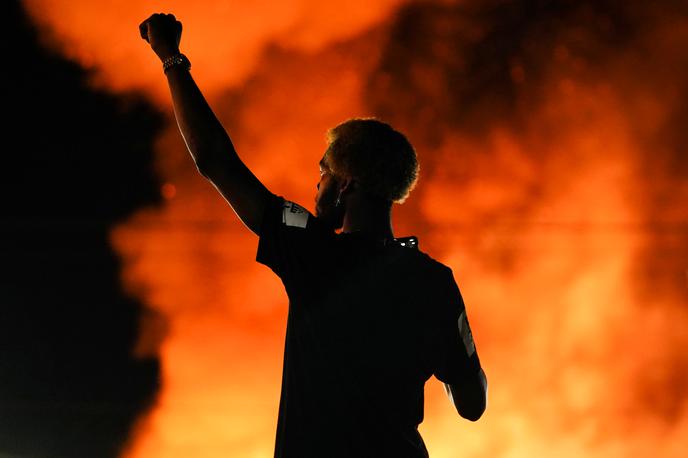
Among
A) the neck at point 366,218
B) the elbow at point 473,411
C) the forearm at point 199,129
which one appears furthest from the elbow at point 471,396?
the forearm at point 199,129

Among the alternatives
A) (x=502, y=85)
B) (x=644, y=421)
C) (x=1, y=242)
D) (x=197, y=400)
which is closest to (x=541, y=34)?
(x=502, y=85)

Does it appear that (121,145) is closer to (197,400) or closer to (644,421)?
(197,400)

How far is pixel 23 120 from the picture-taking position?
3.69 metres

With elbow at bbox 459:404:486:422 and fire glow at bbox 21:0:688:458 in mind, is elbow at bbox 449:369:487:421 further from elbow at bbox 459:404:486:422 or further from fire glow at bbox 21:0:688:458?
fire glow at bbox 21:0:688:458

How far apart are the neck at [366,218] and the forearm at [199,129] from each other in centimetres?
28

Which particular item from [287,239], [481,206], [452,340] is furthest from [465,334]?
[481,206]

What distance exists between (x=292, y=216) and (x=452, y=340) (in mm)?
442

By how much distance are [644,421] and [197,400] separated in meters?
2.88

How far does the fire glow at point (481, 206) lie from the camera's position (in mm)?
3756

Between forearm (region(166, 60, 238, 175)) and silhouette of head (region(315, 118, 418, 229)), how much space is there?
10.2 inches

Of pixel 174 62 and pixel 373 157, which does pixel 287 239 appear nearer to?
pixel 373 157

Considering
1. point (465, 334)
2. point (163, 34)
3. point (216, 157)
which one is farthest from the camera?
point (465, 334)

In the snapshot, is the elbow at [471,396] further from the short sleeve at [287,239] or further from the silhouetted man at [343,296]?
the short sleeve at [287,239]

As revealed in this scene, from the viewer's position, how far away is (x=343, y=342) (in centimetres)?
106
